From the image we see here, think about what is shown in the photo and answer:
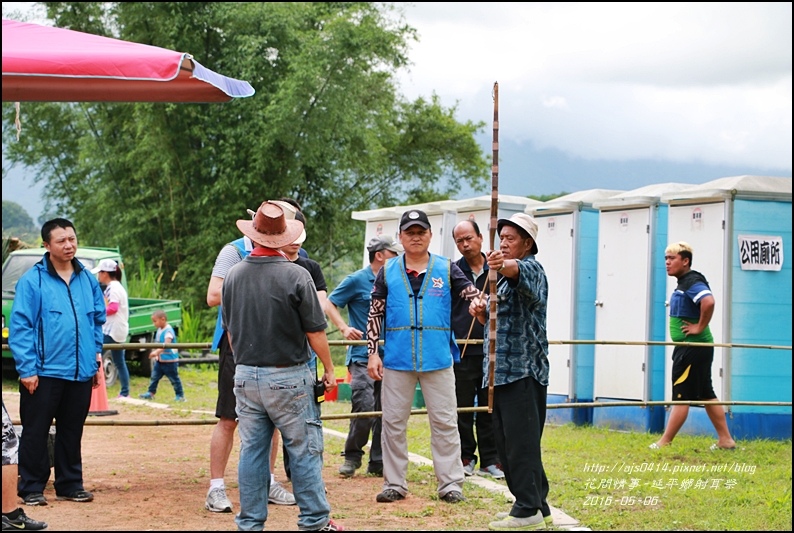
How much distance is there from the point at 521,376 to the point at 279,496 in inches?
71.5

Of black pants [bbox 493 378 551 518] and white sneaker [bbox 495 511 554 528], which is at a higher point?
black pants [bbox 493 378 551 518]

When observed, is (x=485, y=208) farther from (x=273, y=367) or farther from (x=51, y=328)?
(x=273, y=367)

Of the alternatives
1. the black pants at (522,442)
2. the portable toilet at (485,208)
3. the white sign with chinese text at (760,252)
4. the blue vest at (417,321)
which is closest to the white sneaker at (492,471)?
the blue vest at (417,321)

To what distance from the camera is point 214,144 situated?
27.5m

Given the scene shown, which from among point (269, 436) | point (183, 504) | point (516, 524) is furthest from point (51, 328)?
point (516, 524)

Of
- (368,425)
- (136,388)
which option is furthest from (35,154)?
(368,425)

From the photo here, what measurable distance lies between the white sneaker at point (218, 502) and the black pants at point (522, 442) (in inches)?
66.2

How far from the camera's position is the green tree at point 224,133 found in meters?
26.4

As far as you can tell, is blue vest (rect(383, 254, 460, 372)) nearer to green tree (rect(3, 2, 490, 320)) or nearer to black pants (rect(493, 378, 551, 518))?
black pants (rect(493, 378, 551, 518))

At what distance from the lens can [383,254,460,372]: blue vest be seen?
7.14 metres

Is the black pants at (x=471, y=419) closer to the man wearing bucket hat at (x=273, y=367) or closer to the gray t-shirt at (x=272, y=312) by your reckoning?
the man wearing bucket hat at (x=273, y=367)

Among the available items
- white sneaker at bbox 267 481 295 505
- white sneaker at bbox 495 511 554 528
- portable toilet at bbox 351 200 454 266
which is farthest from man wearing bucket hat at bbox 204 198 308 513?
portable toilet at bbox 351 200 454 266

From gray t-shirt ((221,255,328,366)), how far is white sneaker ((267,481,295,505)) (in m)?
1.48

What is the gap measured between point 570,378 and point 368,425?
192 inches
